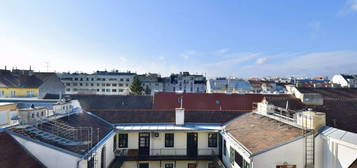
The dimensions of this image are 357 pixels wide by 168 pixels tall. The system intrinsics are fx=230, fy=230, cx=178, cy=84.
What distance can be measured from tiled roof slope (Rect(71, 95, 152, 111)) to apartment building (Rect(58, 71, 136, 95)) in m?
41.6

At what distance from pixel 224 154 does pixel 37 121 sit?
1101 cm

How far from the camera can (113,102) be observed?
30.3 m

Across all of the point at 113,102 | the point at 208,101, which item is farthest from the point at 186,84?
the point at 208,101

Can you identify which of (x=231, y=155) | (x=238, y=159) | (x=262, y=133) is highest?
(x=262, y=133)

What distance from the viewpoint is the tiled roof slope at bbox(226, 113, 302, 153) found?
33.7 feet

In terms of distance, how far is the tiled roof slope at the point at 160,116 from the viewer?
1803cm

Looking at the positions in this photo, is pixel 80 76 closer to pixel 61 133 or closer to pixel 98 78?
pixel 98 78

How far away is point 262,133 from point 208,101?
1553cm

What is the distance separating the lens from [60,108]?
14219 mm

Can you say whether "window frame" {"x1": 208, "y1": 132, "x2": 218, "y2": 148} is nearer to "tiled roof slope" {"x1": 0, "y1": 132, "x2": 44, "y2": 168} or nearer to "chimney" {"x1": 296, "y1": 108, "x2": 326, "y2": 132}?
"chimney" {"x1": 296, "y1": 108, "x2": 326, "y2": 132}

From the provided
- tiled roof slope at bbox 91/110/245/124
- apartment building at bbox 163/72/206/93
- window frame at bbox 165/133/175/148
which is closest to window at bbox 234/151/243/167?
window frame at bbox 165/133/175/148

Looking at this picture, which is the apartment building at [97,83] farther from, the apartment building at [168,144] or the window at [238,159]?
the window at [238,159]

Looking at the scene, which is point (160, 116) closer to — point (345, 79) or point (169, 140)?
point (169, 140)

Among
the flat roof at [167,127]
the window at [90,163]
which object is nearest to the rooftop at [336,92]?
the flat roof at [167,127]
